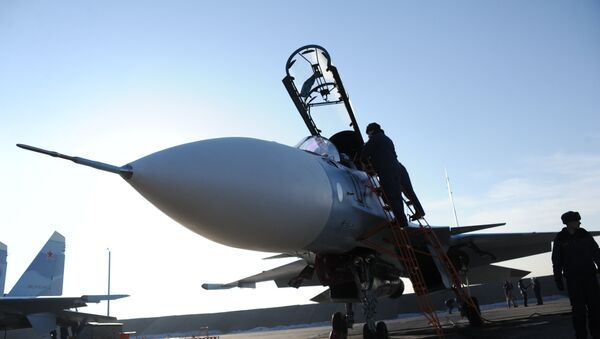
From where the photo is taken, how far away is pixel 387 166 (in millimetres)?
5699

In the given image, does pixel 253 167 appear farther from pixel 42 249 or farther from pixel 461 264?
pixel 42 249

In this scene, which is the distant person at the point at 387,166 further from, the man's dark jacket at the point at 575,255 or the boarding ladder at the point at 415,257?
the man's dark jacket at the point at 575,255

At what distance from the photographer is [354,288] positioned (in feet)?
20.8

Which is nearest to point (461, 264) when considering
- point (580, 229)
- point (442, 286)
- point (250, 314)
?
point (442, 286)

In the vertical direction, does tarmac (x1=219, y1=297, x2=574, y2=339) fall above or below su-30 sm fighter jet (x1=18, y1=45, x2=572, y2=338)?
below

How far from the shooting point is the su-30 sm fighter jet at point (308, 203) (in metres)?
3.47

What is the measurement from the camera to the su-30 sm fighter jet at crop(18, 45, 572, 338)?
11.4ft

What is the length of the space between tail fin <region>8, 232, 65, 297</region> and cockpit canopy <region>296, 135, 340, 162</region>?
61.4 ft

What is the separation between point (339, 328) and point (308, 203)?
3.34m

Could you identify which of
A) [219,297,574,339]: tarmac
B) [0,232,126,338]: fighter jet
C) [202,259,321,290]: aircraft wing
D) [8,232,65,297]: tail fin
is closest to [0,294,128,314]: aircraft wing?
[0,232,126,338]: fighter jet

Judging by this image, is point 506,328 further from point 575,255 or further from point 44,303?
point 44,303

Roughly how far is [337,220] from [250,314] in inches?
970

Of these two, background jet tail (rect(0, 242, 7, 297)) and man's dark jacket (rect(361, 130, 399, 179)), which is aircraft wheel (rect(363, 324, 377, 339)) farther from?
background jet tail (rect(0, 242, 7, 297))

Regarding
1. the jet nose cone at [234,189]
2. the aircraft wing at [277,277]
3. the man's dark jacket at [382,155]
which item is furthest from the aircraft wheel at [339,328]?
the jet nose cone at [234,189]
